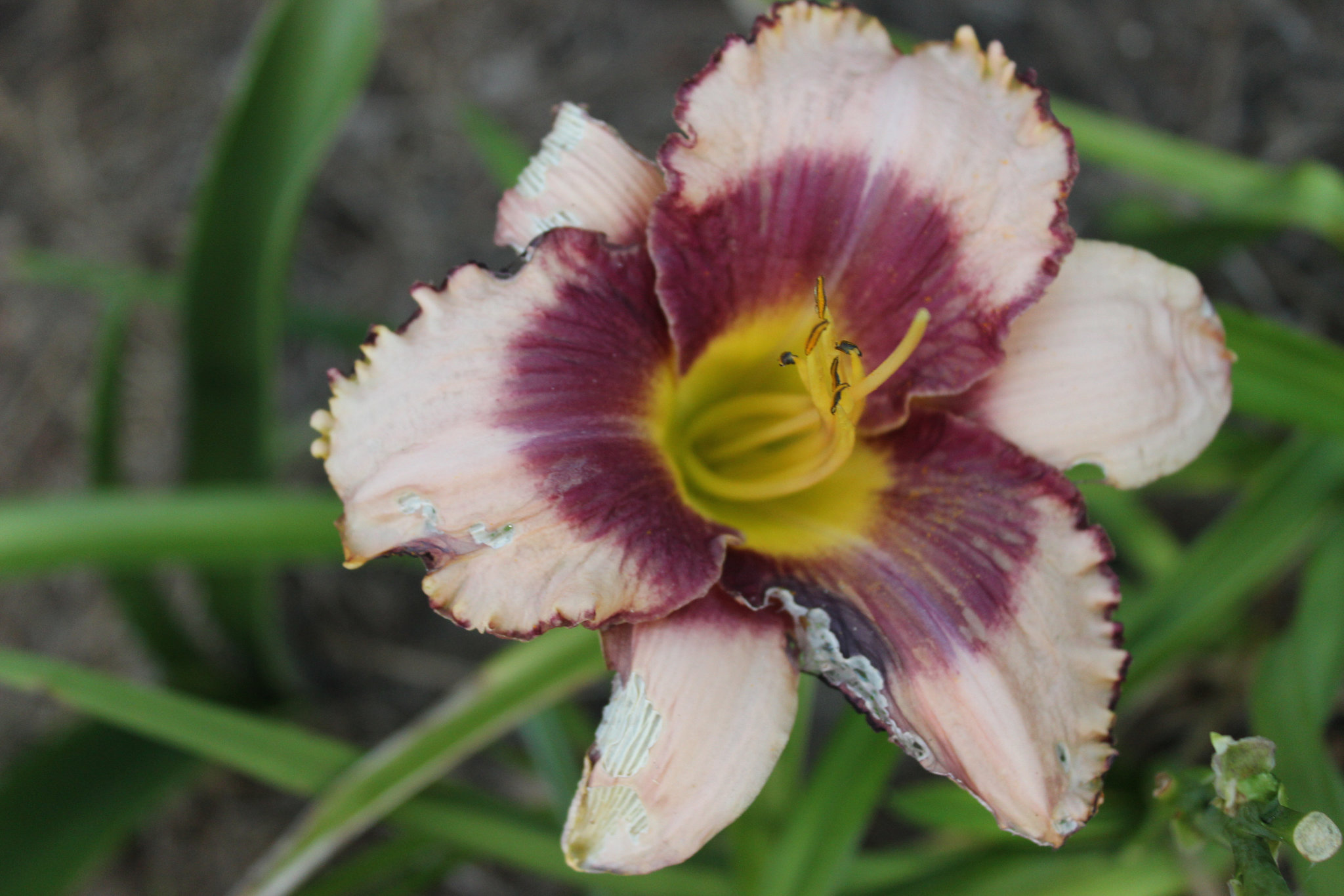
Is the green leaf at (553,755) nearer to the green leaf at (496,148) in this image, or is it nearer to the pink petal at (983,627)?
the pink petal at (983,627)

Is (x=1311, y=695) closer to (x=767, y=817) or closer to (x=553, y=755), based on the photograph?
(x=767, y=817)

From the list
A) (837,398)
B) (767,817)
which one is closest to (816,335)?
(837,398)

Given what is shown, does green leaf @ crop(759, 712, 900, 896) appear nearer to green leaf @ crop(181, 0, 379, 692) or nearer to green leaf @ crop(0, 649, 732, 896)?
green leaf @ crop(0, 649, 732, 896)

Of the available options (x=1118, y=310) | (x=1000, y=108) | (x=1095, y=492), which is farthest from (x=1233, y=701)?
(x=1000, y=108)

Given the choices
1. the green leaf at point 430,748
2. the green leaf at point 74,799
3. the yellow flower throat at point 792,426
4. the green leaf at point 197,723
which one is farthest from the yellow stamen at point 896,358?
the green leaf at point 74,799

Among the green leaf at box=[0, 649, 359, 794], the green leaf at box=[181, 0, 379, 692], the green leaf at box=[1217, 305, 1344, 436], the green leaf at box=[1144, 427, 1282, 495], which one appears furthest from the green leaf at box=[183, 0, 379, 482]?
the green leaf at box=[1144, 427, 1282, 495]
